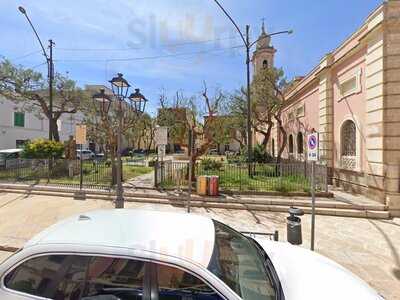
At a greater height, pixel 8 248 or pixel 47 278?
pixel 47 278

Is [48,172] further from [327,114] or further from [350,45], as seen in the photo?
[350,45]

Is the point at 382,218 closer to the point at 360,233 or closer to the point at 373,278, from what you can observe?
the point at 360,233

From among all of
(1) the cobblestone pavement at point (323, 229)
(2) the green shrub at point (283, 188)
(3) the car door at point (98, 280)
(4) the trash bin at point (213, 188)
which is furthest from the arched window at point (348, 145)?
(3) the car door at point (98, 280)

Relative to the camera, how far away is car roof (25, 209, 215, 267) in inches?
87.8

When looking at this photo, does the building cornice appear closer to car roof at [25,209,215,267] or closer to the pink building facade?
the pink building facade

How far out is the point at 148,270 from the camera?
2123mm

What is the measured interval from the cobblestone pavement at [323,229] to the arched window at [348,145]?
3.70m

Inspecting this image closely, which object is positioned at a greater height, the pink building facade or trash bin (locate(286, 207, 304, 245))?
the pink building facade

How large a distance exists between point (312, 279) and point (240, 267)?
0.68 metres

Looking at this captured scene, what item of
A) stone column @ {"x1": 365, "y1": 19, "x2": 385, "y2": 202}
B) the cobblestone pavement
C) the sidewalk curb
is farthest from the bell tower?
the sidewalk curb

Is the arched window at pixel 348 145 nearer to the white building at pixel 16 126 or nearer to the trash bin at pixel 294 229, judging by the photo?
the trash bin at pixel 294 229

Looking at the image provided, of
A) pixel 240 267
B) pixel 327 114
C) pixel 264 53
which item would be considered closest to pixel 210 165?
pixel 327 114

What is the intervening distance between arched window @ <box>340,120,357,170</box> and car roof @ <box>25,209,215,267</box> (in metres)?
11.1

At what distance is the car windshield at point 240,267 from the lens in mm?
2199
